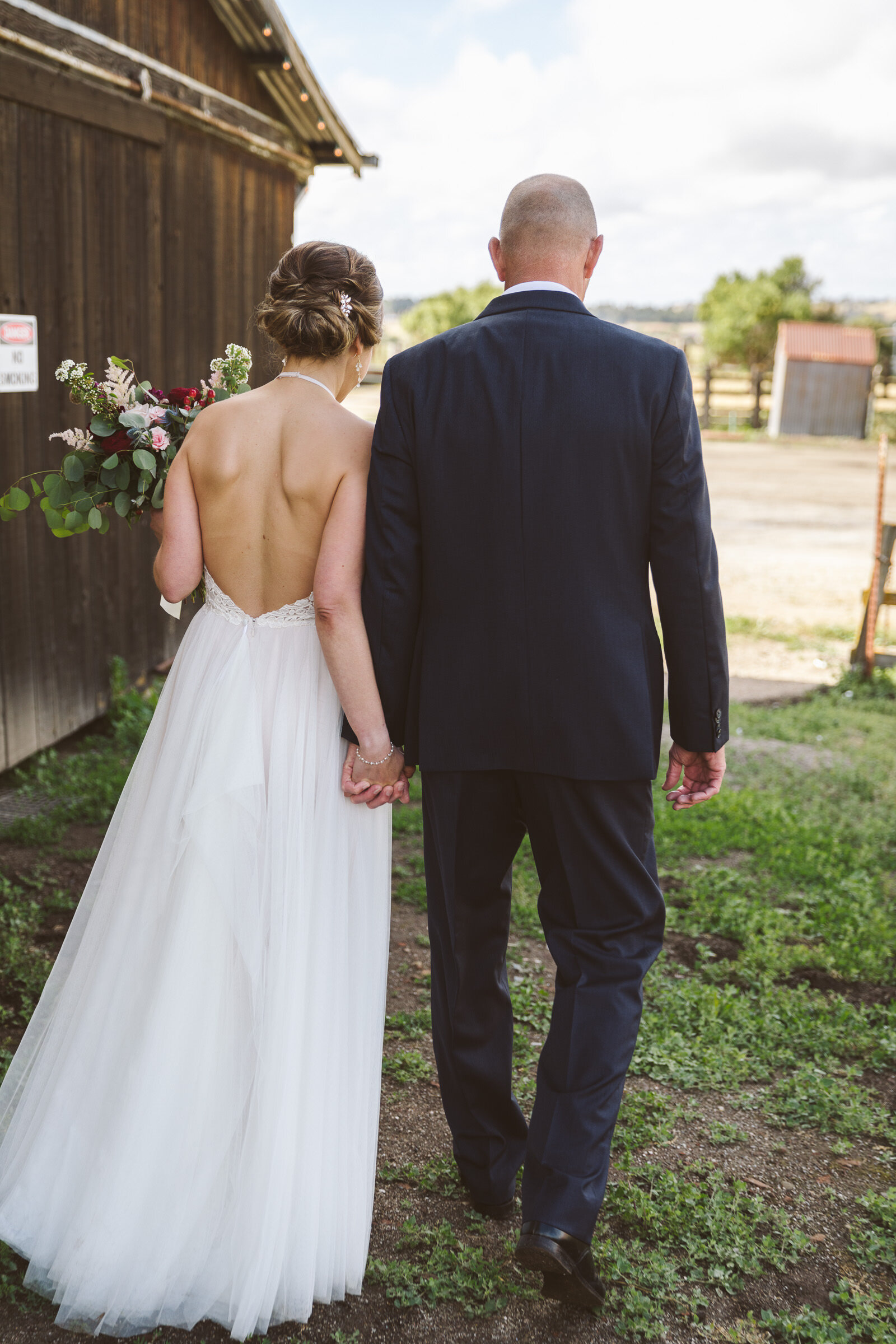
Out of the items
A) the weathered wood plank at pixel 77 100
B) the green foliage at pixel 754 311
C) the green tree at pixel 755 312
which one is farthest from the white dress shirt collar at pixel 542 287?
the green foliage at pixel 754 311

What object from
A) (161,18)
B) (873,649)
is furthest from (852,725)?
(161,18)

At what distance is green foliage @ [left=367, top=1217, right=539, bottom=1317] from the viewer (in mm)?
2336

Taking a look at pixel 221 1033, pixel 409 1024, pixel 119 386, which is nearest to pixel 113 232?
pixel 119 386

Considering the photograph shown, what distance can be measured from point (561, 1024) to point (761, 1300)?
763 mm

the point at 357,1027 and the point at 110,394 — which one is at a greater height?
the point at 110,394

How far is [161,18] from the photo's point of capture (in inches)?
245

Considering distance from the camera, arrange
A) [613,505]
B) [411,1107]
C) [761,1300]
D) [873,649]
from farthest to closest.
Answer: [873,649] → [411,1107] → [761,1300] → [613,505]

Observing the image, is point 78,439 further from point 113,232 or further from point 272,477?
point 113,232

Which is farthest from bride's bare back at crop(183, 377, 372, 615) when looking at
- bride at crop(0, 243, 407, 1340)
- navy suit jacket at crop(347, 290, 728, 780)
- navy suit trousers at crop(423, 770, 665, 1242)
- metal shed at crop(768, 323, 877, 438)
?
metal shed at crop(768, 323, 877, 438)

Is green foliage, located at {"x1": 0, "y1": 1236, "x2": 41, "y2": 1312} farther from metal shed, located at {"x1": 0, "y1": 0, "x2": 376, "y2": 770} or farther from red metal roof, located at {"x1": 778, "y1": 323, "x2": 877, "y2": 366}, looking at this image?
red metal roof, located at {"x1": 778, "y1": 323, "x2": 877, "y2": 366}

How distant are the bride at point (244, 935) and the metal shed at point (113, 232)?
2.97 m

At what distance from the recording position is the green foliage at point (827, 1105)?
3.03 meters

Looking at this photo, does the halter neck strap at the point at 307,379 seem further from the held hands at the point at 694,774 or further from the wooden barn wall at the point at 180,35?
the wooden barn wall at the point at 180,35

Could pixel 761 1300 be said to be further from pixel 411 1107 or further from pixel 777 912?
pixel 777 912
